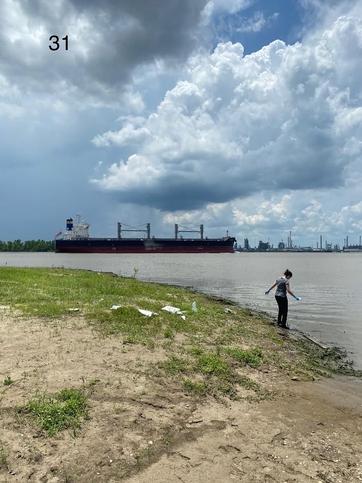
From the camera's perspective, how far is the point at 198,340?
12969mm

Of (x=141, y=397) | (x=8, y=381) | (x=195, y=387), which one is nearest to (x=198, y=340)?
(x=195, y=387)

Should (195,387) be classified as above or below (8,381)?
below

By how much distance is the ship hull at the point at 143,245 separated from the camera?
543ft

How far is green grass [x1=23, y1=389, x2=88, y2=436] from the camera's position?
660cm

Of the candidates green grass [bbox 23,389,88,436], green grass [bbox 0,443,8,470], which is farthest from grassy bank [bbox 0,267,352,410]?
green grass [bbox 0,443,8,470]

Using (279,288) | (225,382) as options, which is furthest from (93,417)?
(279,288)

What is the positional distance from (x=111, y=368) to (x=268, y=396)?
3.32 meters

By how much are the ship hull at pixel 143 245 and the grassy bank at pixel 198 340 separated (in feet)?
482

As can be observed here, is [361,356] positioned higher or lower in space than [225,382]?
lower

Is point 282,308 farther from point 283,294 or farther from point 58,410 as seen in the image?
point 58,410

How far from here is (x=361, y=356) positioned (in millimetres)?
15586

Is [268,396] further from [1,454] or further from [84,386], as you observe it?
[1,454]

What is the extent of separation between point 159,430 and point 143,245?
165 m

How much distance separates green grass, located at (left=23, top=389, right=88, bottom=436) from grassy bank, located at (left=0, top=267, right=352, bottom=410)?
1575 mm
